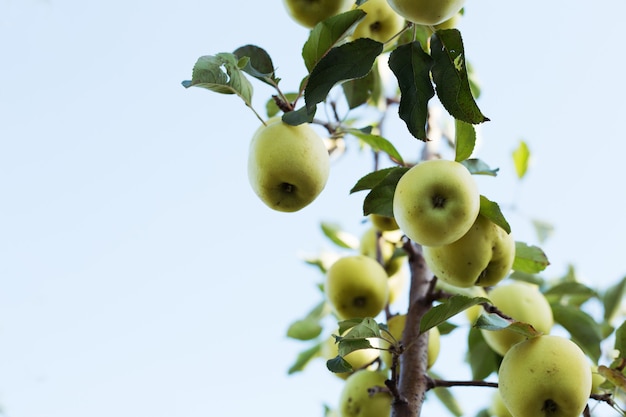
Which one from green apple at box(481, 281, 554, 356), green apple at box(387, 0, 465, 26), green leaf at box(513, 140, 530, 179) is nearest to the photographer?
green apple at box(387, 0, 465, 26)

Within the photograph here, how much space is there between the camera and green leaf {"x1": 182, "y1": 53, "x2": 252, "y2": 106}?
132 cm

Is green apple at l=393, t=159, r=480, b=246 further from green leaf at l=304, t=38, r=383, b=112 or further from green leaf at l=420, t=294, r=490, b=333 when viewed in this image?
green leaf at l=304, t=38, r=383, b=112

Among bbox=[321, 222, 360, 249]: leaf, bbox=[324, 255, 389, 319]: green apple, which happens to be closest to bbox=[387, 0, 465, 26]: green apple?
bbox=[324, 255, 389, 319]: green apple

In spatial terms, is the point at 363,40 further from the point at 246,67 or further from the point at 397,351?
Answer: the point at 397,351

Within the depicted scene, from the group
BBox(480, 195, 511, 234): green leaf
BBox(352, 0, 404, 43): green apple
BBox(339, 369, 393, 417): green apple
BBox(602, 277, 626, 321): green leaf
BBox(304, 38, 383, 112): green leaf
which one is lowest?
BBox(602, 277, 626, 321): green leaf

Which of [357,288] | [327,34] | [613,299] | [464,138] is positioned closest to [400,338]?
[357,288]

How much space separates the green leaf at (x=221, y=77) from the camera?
4.33ft

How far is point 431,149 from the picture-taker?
2.31m

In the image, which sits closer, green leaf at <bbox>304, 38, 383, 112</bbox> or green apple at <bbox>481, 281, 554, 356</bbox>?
green leaf at <bbox>304, 38, 383, 112</bbox>

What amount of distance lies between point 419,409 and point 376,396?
0.17m

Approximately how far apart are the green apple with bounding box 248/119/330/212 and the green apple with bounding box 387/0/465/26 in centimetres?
32

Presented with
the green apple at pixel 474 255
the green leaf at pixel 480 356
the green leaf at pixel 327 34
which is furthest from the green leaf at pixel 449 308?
the green leaf at pixel 327 34

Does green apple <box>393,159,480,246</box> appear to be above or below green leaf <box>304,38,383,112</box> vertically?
below

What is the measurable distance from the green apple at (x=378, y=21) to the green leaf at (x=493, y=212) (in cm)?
53
